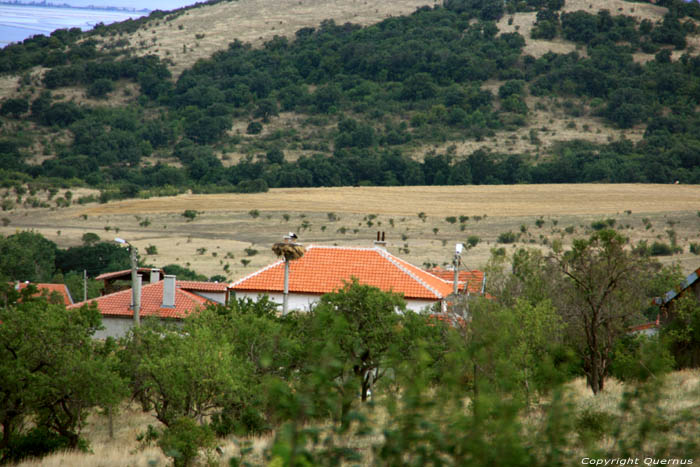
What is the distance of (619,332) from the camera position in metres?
23.0

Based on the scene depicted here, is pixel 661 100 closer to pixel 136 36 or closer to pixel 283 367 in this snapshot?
pixel 136 36

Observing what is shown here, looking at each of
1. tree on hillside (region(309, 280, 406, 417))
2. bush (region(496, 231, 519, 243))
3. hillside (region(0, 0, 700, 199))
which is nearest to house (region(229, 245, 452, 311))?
tree on hillside (region(309, 280, 406, 417))

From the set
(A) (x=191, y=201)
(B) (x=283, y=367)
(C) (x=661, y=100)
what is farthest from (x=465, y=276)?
(C) (x=661, y=100)

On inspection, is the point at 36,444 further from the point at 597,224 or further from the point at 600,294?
the point at 597,224

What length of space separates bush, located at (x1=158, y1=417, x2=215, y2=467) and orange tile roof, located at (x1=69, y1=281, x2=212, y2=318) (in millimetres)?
16675

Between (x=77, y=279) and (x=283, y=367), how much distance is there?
36.0 m

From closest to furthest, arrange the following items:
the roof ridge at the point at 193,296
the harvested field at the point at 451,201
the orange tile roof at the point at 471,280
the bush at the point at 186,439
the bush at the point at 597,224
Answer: the bush at the point at 186,439
the orange tile roof at the point at 471,280
the roof ridge at the point at 193,296
the bush at the point at 597,224
the harvested field at the point at 451,201

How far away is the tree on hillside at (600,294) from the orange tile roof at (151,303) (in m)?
16.4

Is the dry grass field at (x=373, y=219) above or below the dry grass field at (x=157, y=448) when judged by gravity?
below

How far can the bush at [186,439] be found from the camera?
44.9ft

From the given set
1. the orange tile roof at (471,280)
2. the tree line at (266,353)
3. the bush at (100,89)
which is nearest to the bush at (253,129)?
the bush at (100,89)

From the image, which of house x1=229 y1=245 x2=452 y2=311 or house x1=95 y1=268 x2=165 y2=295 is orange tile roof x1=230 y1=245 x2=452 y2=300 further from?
house x1=95 y1=268 x2=165 y2=295

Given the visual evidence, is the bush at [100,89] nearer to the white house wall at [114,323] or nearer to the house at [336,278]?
the white house wall at [114,323]

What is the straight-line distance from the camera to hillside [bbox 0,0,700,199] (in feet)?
306
